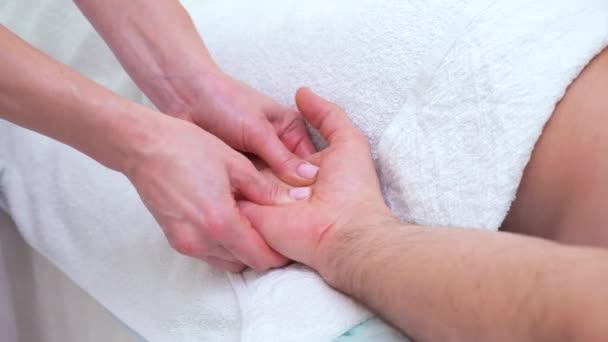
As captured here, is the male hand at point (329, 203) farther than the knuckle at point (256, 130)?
No

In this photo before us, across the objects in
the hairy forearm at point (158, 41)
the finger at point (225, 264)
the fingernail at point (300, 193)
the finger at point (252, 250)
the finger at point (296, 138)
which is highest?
the hairy forearm at point (158, 41)

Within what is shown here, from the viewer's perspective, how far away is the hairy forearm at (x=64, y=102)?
33.1 inches

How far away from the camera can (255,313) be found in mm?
782

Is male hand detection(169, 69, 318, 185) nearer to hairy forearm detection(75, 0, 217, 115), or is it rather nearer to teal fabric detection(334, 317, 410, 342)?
hairy forearm detection(75, 0, 217, 115)

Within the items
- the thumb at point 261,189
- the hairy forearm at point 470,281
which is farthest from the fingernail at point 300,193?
the hairy forearm at point 470,281

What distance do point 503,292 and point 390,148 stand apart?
1.06ft

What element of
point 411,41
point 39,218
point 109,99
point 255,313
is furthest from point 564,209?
point 39,218

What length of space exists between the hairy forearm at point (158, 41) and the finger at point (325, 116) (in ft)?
0.57

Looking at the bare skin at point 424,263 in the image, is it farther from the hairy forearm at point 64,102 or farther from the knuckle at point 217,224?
the hairy forearm at point 64,102

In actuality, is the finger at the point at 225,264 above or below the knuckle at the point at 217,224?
below

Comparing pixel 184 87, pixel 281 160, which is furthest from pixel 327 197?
pixel 184 87

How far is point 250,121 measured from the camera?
3.18 ft

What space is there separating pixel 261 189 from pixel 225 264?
11cm

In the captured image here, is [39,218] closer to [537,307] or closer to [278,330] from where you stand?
[278,330]
